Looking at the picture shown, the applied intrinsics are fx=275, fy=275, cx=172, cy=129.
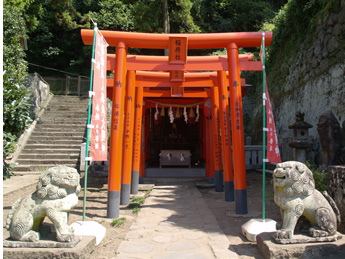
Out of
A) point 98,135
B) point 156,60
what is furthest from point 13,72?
point 98,135

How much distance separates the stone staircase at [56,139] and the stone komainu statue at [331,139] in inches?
368

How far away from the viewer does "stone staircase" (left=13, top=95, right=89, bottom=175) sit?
11.8m

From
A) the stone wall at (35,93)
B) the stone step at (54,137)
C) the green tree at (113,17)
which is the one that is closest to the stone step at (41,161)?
the stone step at (54,137)

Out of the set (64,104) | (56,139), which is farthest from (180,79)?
(64,104)

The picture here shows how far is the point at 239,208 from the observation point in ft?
17.7

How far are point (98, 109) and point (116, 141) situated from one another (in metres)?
0.83

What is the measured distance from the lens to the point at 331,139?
6020 mm

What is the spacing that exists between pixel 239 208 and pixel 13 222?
389 cm

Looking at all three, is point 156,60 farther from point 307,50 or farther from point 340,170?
point 307,50

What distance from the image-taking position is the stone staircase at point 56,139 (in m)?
11.8

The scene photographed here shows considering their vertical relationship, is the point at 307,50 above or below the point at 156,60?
above

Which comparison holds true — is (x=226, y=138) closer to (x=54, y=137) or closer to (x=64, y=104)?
(x=54, y=137)

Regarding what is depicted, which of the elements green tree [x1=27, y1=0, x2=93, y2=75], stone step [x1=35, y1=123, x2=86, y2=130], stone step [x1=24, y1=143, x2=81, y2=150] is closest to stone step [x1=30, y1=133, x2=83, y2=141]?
stone step [x1=24, y1=143, x2=81, y2=150]

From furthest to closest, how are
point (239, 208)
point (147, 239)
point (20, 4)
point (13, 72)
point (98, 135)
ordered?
point (20, 4) < point (13, 72) < point (239, 208) < point (98, 135) < point (147, 239)
